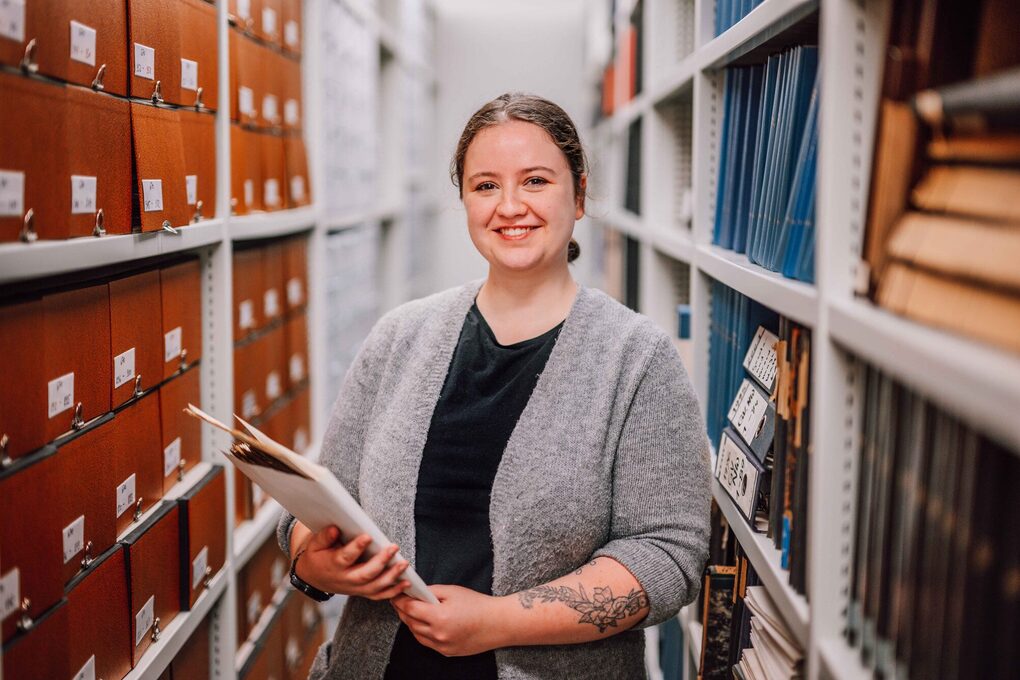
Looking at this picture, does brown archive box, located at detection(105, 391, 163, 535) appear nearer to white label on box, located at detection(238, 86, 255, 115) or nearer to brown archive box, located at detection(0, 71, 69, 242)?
brown archive box, located at detection(0, 71, 69, 242)

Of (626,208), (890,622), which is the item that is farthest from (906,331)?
(626,208)

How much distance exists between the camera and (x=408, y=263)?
4.47 metres

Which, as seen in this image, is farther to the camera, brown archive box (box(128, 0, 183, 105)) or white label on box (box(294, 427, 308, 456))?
white label on box (box(294, 427, 308, 456))

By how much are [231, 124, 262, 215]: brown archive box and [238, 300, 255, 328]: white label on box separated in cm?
20

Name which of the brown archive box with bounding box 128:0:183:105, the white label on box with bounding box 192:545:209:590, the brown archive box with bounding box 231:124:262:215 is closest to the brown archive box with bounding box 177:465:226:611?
the white label on box with bounding box 192:545:209:590

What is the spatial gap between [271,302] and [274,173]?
1.00 ft

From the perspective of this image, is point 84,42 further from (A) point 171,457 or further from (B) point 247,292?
(B) point 247,292

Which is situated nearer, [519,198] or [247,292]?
[519,198]

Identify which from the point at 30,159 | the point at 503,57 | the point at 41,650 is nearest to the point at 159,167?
the point at 30,159

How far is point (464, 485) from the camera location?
4.29ft

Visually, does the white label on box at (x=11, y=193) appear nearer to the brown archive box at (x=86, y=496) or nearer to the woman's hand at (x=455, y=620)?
the brown archive box at (x=86, y=496)

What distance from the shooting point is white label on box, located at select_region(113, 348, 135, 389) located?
4.36 feet

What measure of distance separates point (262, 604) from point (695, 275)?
1.28 meters

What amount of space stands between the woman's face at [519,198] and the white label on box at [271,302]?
36.5 inches
